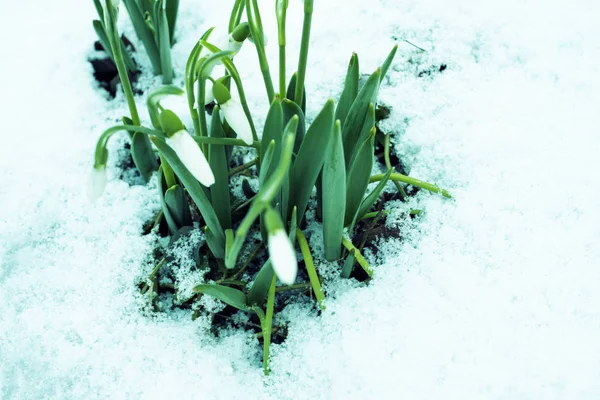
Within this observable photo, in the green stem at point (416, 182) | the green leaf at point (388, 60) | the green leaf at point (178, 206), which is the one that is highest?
the green leaf at point (388, 60)

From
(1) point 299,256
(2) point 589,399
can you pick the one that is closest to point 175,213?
(1) point 299,256

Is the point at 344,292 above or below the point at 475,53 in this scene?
below

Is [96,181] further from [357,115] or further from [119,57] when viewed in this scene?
[357,115]

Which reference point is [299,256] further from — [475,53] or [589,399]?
[475,53]

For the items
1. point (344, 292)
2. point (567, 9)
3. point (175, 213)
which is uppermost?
point (567, 9)

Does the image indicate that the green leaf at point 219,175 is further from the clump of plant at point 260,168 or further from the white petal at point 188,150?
the white petal at point 188,150

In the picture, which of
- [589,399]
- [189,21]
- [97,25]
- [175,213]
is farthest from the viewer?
[189,21]

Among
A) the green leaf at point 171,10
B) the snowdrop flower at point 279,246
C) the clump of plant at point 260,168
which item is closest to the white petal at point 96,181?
the clump of plant at point 260,168

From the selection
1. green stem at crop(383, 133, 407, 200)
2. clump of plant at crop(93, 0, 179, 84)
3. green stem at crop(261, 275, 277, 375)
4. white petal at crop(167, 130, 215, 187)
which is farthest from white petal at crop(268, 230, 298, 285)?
clump of plant at crop(93, 0, 179, 84)
